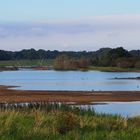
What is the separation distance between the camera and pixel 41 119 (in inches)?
514

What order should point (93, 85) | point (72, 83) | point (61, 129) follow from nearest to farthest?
point (61, 129)
point (93, 85)
point (72, 83)

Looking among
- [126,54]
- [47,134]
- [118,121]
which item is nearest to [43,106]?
[118,121]

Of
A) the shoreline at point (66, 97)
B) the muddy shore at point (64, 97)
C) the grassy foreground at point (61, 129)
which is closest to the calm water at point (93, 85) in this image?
the shoreline at point (66, 97)

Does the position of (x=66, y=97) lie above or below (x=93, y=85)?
above

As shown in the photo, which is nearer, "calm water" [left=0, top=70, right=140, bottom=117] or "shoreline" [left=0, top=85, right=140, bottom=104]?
"calm water" [left=0, top=70, right=140, bottom=117]

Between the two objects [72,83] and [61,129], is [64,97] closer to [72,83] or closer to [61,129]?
[72,83]

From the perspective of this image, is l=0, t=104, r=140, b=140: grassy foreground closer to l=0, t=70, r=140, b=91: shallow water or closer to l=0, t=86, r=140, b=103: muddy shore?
l=0, t=86, r=140, b=103: muddy shore

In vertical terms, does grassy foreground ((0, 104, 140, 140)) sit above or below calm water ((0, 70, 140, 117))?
above

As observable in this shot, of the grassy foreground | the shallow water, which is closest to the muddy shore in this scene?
the shallow water

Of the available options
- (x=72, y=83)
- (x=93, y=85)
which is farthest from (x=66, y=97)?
(x=72, y=83)

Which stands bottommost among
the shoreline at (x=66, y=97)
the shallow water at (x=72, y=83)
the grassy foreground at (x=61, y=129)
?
the shallow water at (x=72, y=83)

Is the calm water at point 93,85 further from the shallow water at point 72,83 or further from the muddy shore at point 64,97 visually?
the muddy shore at point 64,97

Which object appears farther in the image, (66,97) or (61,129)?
(66,97)

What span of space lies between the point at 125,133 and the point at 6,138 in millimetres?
2819
